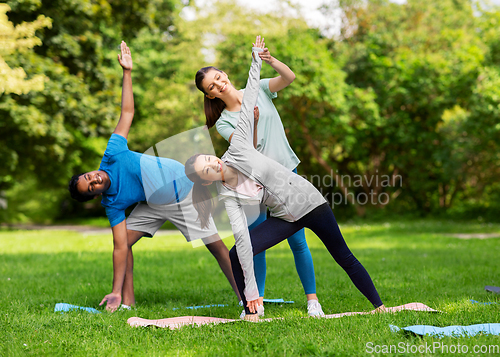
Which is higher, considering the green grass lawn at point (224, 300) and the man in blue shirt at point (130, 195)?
the man in blue shirt at point (130, 195)

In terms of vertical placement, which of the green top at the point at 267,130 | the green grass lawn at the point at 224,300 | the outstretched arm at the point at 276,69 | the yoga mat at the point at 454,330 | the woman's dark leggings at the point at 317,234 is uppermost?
the outstretched arm at the point at 276,69

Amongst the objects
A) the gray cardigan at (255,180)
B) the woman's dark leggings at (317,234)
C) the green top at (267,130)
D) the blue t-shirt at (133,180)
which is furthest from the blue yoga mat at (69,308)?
the green top at (267,130)

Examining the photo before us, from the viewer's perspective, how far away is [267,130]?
3.89 m

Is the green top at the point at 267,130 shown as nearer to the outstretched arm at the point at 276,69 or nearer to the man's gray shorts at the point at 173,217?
the outstretched arm at the point at 276,69

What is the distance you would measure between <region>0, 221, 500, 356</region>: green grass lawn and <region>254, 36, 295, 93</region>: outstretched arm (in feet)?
5.61

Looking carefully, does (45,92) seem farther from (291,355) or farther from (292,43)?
(291,355)

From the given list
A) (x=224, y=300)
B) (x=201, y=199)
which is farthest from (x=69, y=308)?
(x=201, y=199)

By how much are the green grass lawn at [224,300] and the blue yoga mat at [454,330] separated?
67mm

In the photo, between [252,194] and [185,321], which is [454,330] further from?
[185,321]

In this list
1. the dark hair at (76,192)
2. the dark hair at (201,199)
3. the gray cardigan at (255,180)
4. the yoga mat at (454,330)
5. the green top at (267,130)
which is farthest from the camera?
the dark hair at (76,192)

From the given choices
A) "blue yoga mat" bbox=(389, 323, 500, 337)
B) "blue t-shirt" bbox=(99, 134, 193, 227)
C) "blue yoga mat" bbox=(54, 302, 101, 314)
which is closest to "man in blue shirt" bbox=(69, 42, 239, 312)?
"blue t-shirt" bbox=(99, 134, 193, 227)

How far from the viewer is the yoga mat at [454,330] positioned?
3020 mm

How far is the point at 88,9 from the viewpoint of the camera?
12969 millimetres

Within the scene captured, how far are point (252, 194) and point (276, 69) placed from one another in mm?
1100
